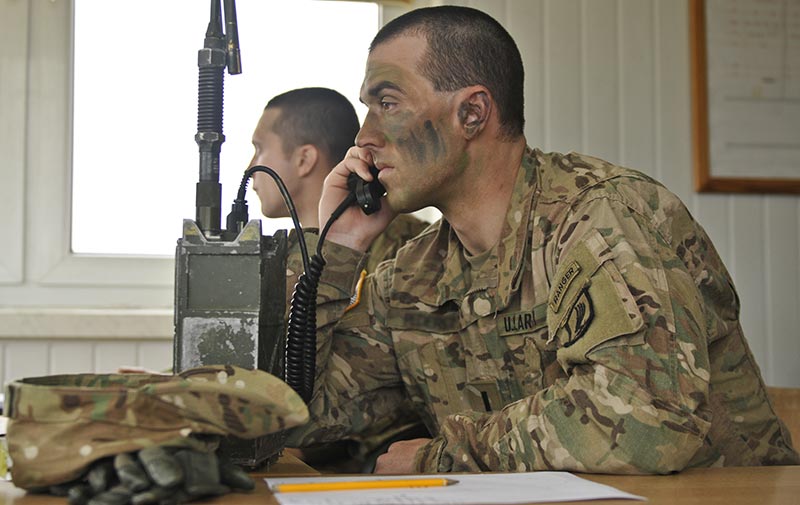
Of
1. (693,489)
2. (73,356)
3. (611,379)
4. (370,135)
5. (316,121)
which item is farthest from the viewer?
(316,121)

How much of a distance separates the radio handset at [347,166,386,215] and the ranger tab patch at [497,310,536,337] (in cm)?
30

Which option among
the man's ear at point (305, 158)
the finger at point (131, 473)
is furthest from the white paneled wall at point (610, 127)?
the finger at point (131, 473)

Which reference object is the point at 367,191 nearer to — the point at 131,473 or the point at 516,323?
the point at 516,323

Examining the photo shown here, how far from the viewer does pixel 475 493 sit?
868 mm

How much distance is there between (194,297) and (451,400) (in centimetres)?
65

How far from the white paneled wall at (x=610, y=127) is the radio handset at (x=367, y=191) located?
4.06ft

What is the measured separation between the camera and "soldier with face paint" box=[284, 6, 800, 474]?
121 cm

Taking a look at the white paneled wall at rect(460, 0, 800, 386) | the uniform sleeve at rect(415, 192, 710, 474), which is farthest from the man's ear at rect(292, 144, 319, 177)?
the uniform sleeve at rect(415, 192, 710, 474)

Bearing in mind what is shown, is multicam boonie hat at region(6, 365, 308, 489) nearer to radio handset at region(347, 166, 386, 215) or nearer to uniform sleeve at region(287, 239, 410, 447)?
uniform sleeve at region(287, 239, 410, 447)

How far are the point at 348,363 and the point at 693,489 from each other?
2.59 ft

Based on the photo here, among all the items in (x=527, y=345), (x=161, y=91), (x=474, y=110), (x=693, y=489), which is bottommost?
(x=693, y=489)

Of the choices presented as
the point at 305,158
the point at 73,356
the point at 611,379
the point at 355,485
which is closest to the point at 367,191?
the point at 611,379

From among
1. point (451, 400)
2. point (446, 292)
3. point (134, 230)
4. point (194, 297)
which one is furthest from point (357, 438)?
point (134, 230)

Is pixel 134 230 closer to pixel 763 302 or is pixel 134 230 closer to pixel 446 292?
pixel 446 292
